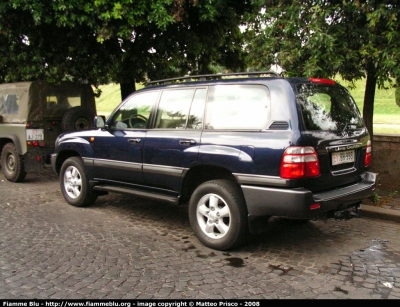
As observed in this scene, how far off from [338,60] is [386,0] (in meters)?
0.96

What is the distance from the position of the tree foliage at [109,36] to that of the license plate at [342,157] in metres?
4.16

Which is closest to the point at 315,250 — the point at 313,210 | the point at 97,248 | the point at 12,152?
the point at 313,210

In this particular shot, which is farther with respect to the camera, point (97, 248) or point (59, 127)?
point (59, 127)

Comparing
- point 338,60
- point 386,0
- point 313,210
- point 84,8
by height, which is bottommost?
point 313,210

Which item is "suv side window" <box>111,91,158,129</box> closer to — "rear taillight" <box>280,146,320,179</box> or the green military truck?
"rear taillight" <box>280,146,320,179</box>

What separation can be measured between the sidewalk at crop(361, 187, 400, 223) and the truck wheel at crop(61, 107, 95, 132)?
5243 millimetres

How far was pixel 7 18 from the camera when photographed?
7934 mm

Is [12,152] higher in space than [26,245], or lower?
higher

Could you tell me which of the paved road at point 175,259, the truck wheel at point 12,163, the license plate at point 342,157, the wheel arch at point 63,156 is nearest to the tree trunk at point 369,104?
the paved road at point 175,259

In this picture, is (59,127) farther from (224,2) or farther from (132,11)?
(224,2)

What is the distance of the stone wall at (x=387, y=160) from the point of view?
6.99 metres

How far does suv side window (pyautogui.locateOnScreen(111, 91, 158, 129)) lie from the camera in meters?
5.35

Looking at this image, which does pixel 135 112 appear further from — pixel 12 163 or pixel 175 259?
pixel 12 163

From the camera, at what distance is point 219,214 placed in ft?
14.5
